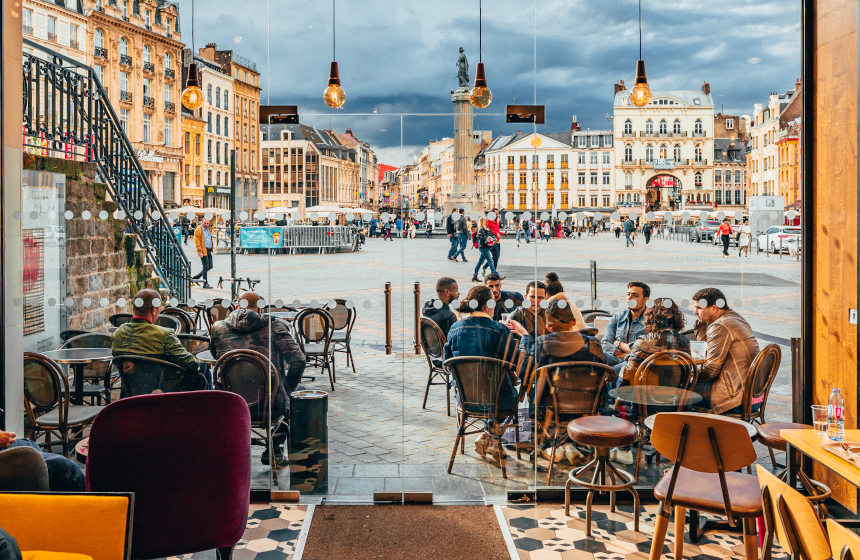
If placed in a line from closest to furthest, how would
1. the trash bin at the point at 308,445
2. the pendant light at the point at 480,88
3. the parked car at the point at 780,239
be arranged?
1. the trash bin at the point at 308,445
2. the parked car at the point at 780,239
3. the pendant light at the point at 480,88

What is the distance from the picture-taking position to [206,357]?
5.14 metres

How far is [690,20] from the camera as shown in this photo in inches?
214

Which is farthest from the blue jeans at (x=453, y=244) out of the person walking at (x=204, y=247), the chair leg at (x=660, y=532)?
the chair leg at (x=660, y=532)

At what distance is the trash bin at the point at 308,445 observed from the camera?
15.5 feet

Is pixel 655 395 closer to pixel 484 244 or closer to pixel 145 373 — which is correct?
pixel 484 244

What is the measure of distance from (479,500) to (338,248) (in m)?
2.38

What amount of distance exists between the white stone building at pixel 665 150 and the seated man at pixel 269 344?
8.96 feet

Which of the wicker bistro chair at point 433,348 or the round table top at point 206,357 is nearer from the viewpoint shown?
the round table top at point 206,357

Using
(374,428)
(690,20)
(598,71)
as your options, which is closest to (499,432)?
(374,428)

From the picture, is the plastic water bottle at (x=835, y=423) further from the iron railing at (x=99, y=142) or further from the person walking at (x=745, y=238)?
the iron railing at (x=99, y=142)

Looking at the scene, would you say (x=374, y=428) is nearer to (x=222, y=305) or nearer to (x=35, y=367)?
(x=222, y=305)

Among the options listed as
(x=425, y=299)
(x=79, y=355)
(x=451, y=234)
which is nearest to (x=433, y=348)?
(x=425, y=299)

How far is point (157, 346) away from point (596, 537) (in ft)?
9.92

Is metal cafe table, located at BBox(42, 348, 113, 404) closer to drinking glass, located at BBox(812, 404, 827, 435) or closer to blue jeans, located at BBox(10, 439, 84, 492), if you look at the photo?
blue jeans, located at BBox(10, 439, 84, 492)
